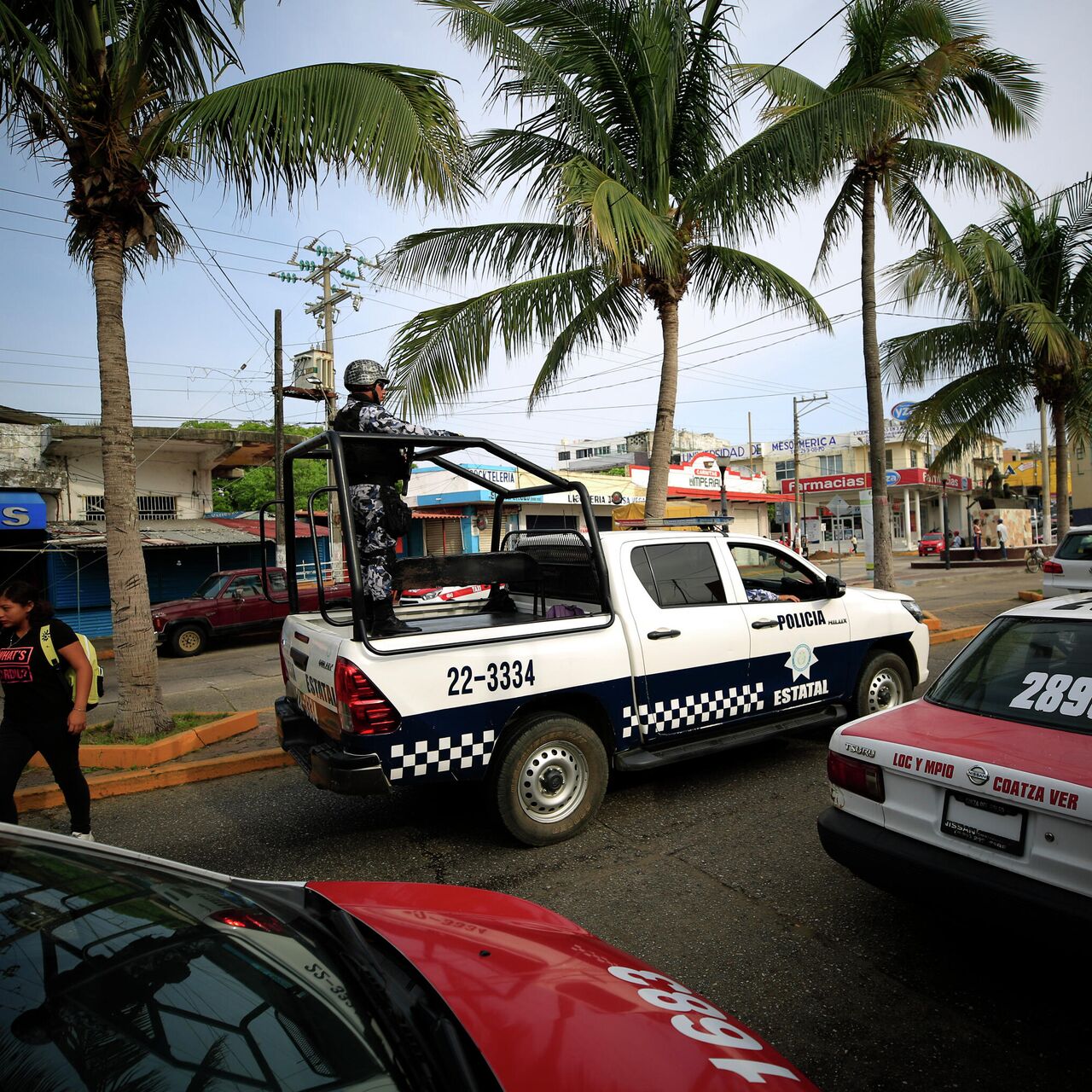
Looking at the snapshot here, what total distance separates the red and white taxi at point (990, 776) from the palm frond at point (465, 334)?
6793 mm

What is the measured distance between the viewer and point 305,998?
1.54 meters

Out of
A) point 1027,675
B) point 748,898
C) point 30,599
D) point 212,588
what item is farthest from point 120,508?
point 212,588

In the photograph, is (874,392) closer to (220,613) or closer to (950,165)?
(950,165)

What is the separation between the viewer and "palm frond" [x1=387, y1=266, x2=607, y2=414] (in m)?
9.02

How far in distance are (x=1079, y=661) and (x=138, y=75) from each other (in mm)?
7882

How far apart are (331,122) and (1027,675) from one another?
5.84 meters

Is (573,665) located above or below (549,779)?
above

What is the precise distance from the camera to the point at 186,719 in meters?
7.19

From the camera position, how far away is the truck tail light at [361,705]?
376cm

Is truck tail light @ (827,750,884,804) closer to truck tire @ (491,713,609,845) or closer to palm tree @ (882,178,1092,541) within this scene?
truck tire @ (491,713,609,845)

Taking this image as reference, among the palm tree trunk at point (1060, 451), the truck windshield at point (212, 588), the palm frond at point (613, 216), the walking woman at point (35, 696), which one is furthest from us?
the palm tree trunk at point (1060, 451)

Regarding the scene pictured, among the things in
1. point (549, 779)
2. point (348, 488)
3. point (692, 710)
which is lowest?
point (549, 779)

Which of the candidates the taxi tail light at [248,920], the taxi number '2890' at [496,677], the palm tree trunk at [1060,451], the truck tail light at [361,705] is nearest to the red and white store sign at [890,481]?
the palm tree trunk at [1060,451]

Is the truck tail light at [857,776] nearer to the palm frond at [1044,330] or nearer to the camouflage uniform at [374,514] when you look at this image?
the camouflage uniform at [374,514]
